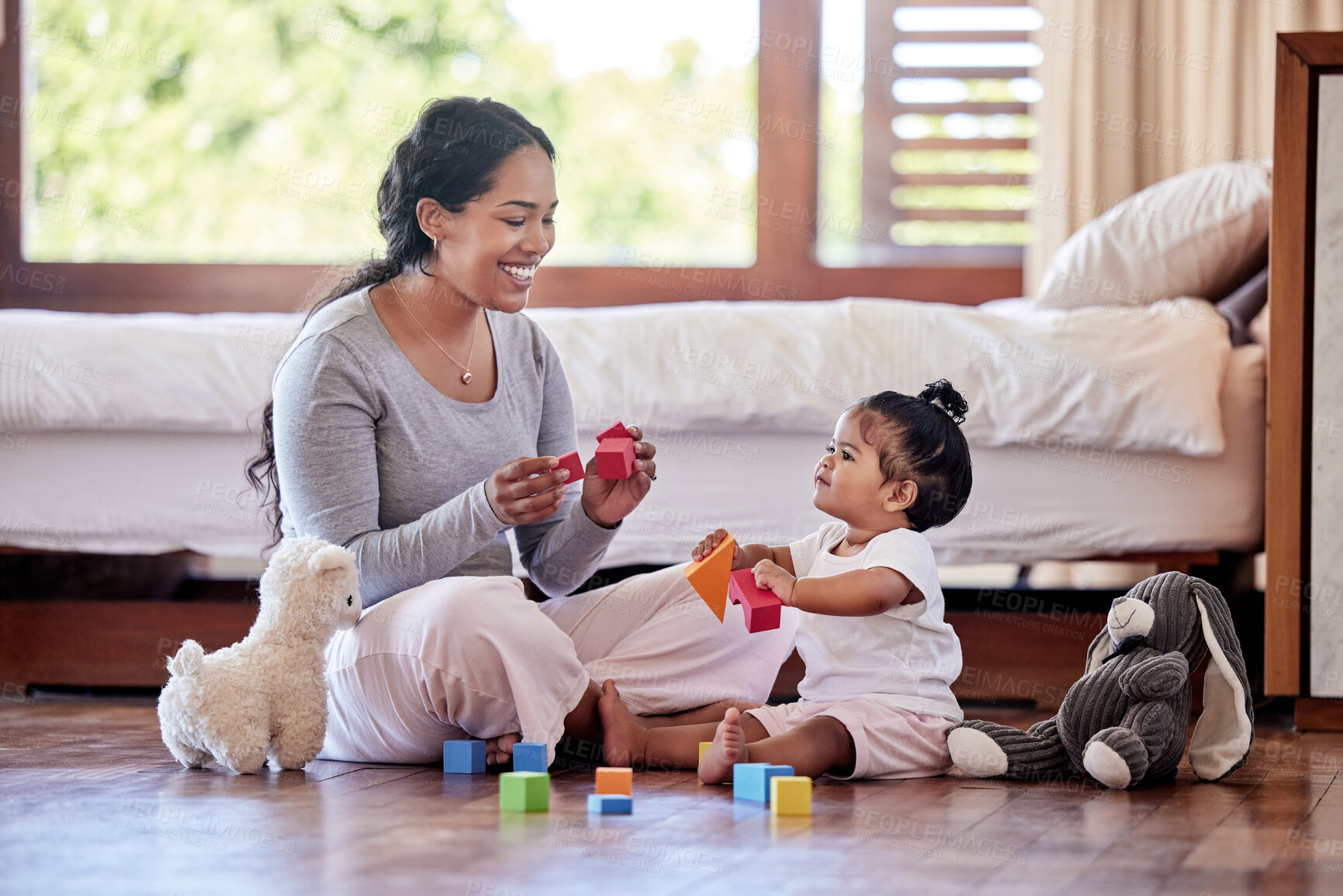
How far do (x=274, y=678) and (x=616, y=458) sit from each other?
0.44m

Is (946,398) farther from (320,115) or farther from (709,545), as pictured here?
(320,115)

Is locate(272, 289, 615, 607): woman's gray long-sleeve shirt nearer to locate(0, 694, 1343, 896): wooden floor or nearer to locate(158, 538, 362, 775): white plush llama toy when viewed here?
locate(158, 538, 362, 775): white plush llama toy

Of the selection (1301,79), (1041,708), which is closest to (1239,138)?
(1301,79)

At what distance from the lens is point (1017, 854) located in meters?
1.03

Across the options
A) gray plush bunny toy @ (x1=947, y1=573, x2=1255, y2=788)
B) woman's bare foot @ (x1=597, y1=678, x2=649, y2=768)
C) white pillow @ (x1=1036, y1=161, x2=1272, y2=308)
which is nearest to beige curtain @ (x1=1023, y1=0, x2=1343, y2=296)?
white pillow @ (x1=1036, y1=161, x2=1272, y2=308)

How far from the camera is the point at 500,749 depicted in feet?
4.72

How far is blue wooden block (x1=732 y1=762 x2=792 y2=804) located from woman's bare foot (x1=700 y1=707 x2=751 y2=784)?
4 centimetres

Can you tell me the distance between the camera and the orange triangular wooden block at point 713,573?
143 centimetres

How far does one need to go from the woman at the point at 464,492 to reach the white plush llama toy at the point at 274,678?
0.05 metres

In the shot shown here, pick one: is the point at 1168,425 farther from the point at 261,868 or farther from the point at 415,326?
the point at 261,868

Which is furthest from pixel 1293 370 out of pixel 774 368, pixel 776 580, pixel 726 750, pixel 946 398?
pixel 726 750

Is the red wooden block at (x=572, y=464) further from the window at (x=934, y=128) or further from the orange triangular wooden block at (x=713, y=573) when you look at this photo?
the window at (x=934, y=128)

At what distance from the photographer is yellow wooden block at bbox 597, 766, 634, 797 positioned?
1234 millimetres

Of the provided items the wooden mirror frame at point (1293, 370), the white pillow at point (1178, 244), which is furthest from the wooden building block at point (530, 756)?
the white pillow at point (1178, 244)
